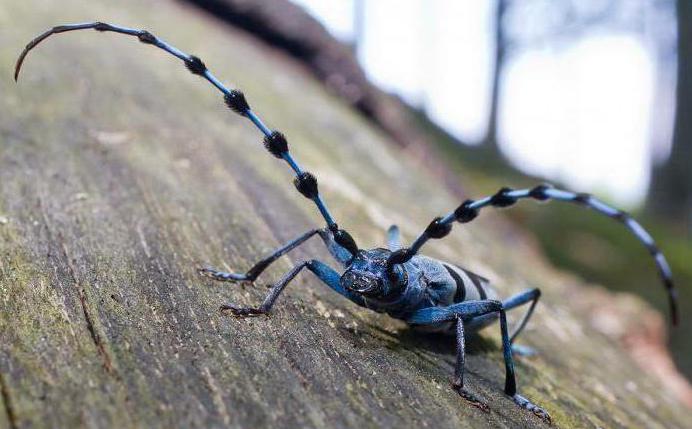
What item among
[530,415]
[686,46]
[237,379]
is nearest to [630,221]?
[530,415]

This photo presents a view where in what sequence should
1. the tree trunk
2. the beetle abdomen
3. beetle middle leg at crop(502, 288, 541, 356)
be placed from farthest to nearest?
the tree trunk < beetle middle leg at crop(502, 288, 541, 356) < the beetle abdomen

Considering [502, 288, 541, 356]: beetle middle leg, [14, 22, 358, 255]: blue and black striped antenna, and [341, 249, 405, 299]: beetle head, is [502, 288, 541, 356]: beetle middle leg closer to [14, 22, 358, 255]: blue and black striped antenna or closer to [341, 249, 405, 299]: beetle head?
[341, 249, 405, 299]: beetle head

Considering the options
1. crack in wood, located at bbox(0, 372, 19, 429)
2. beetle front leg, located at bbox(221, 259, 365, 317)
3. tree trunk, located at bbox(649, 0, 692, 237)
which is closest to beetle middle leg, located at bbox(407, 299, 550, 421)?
beetle front leg, located at bbox(221, 259, 365, 317)

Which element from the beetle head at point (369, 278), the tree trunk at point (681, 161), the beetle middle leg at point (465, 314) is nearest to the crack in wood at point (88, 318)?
the beetle head at point (369, 278)

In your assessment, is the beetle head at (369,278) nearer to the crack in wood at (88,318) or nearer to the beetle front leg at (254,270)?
the beetle front leg at (254,270)

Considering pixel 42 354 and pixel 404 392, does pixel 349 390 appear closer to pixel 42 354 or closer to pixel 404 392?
pixel 404 392

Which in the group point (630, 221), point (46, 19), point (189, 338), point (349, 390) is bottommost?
point (46, 19)
